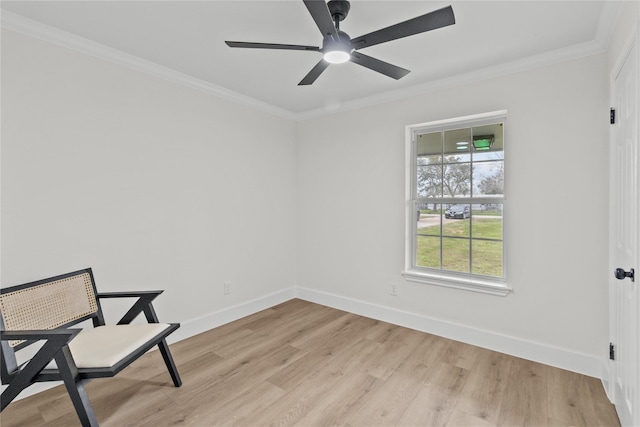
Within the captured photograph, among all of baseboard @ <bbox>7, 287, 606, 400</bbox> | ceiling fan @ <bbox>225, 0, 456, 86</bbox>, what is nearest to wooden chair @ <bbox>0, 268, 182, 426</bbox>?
baseboard @ <bbox>7, 287, 606, 400</bbox>

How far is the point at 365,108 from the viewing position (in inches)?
143

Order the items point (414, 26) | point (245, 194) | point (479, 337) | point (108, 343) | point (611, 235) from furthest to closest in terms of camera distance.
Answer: point (245, 194) < point (479, 337) < point (611, 235) < point (108, 343) < point (414, 26)

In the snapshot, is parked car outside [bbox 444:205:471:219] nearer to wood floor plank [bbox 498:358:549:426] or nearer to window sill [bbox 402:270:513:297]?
window sill [bbox 402:270:513:297]

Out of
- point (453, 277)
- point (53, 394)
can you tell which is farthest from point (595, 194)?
point (53, 394)

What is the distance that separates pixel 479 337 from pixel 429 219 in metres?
1.20

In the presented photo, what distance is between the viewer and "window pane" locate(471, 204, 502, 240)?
288 cm

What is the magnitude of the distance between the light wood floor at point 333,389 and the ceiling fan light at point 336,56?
2210 millimetres

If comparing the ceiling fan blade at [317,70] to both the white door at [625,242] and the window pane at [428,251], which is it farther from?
the window pane at [428,251]

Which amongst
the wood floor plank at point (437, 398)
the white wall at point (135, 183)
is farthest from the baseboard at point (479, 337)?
the white wall at point (135, 183)

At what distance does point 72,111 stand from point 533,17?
10.8 feet

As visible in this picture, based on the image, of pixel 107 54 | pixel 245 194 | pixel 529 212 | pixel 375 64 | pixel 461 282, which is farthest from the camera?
pixel 245 194

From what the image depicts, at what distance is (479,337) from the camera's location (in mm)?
2877

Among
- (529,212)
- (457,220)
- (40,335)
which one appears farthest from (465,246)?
(40,335)

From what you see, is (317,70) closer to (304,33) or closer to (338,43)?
(304,33)
